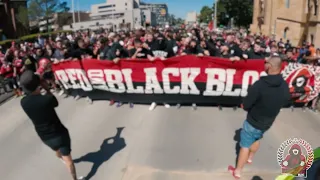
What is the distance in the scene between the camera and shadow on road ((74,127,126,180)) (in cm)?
501

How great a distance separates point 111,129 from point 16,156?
196 cm

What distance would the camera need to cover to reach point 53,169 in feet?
16.3

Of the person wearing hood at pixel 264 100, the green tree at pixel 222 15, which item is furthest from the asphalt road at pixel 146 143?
the green tree at pixel 222 15

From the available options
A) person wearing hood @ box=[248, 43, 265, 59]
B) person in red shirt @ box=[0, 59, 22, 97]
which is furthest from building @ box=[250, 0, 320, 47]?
person in red shirt @ box=[0, 59, 22, 97]

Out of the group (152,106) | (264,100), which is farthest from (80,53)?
(264,100)

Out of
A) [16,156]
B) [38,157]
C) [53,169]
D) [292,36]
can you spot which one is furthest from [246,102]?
[292,36]

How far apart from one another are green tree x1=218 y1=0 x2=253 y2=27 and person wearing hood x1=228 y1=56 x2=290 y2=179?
58.2m

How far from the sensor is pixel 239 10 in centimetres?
5853

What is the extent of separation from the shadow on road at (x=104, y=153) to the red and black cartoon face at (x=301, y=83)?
14.2 ft

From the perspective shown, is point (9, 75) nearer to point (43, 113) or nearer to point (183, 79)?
point (183, 79)

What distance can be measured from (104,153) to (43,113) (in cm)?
186

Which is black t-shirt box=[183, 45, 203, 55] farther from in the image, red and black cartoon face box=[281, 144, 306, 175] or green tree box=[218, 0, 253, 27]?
green tree box=[218, 0, 253, 27]

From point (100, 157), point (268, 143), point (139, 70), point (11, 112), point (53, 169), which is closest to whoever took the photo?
point (53, 169)

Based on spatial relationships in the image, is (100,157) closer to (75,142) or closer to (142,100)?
(75,142)
